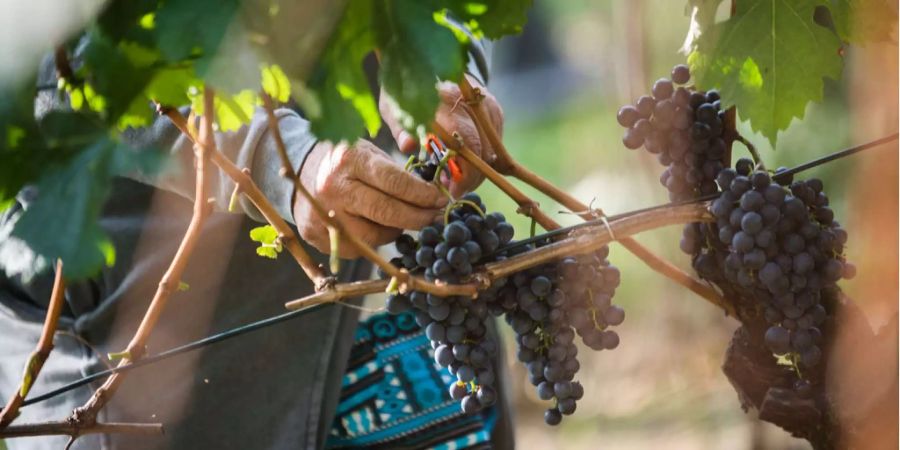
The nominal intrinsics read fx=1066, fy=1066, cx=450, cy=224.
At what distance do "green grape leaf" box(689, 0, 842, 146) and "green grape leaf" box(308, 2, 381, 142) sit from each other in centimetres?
46

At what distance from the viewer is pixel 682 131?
3.54ft

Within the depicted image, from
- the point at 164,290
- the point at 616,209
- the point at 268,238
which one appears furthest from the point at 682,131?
the point at 616,209

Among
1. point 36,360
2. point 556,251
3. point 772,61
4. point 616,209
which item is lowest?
point 616,209

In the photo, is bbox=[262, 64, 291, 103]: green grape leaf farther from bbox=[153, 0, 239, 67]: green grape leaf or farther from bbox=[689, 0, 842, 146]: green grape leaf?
bbox=[689, 0, 842, 146]: green grape leaf

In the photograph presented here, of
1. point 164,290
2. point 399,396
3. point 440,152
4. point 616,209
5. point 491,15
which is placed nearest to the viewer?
point 491,15

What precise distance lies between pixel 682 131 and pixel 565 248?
214 millimetres

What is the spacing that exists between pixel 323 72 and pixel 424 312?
0.37m

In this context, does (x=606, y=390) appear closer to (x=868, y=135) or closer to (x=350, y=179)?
(x=868, y=135)

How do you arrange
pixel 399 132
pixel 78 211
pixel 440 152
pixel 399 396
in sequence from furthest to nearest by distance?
pixel 399 396 → pixel 399 132 → pixel 440 152 → pixel 78 211

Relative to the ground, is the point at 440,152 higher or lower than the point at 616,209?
higher

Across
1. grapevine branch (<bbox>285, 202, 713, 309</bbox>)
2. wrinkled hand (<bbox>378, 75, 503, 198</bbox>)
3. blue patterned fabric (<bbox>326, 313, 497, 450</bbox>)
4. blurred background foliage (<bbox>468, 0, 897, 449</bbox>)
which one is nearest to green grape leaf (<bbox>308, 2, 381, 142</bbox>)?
grapevine branch (<bbox>285, 202, 713, 309</bbox>)

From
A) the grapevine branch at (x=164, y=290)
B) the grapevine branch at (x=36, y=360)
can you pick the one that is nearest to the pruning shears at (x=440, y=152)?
the grapevine branch at (x=164, y=290)

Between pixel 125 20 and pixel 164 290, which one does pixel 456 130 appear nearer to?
pixel 164 290

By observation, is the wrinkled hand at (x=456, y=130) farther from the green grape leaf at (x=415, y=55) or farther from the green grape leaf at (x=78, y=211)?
the green grape leaf at (x=78, y=211)
